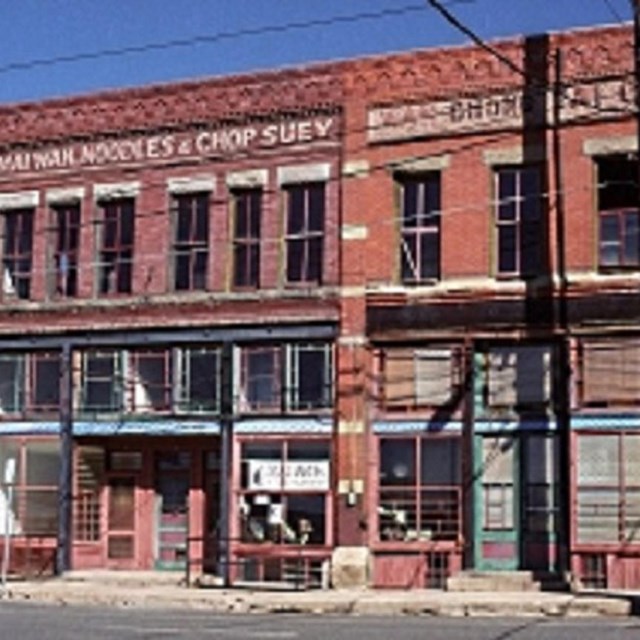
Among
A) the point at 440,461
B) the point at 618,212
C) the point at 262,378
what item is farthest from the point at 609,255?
the point at 262,378

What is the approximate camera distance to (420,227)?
93.3 ft

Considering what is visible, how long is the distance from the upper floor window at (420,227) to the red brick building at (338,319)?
0.05 metres

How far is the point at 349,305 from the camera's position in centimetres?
2834

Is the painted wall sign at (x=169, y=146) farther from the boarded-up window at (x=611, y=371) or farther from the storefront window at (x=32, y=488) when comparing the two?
the boarded-up window at (x=611, y=371)

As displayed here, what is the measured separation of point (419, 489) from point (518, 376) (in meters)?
2.87

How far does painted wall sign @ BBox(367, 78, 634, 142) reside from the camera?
26.7 metres

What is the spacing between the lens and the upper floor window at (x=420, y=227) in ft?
92.6

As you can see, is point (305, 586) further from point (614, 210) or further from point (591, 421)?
point (614, 210)

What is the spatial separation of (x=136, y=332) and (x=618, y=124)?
10.6 meters

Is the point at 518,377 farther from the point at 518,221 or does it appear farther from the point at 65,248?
the point at 65,248

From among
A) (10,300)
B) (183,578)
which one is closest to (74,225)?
(10,300)

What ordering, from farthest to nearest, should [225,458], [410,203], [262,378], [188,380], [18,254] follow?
[18,254]
[188,380]
[262,378]
[225,458]
[410,203]

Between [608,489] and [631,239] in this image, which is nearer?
[608,489]

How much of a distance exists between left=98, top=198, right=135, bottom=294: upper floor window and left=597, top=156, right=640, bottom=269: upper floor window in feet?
32.6
